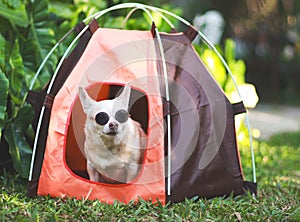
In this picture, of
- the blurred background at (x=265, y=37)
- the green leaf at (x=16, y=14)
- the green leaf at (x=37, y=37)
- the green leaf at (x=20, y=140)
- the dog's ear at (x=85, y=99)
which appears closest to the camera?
the dog's ear at (x=85, y=99)

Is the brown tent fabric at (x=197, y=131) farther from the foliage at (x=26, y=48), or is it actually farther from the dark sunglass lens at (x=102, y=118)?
the foliage at (x=26, y=48)

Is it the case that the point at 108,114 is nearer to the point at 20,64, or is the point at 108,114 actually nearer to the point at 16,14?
the point at 20,64

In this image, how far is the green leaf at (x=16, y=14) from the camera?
3.63 metres

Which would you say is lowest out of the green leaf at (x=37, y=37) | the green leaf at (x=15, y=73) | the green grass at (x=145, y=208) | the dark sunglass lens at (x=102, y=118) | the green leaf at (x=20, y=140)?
the green grass at (x=145, y=208)

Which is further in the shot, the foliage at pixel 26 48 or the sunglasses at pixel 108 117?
the foliage at pixel 26 48

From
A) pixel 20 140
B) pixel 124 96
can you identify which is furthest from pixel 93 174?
pixel 20 140

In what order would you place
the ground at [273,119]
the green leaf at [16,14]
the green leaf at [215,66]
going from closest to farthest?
the green leaf at [16,14] < the green leaf at [215,66] < the ground at [273,119]

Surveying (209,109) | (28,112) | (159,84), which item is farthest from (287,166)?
(28,112)

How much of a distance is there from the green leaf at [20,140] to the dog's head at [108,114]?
617 millimetres

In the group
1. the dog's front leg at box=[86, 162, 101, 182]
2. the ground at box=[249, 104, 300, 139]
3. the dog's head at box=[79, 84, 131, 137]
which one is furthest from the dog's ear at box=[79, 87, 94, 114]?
the ground at box=[249, 104, 300, 139]

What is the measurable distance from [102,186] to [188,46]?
105 centimetres

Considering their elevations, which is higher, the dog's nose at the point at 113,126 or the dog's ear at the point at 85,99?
the dog's ear at the point at 85,99

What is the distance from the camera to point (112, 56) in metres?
3.14

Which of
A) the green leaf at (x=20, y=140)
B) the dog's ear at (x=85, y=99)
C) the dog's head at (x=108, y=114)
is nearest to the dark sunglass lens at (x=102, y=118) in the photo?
the dog's head at (x=108, y=114)
